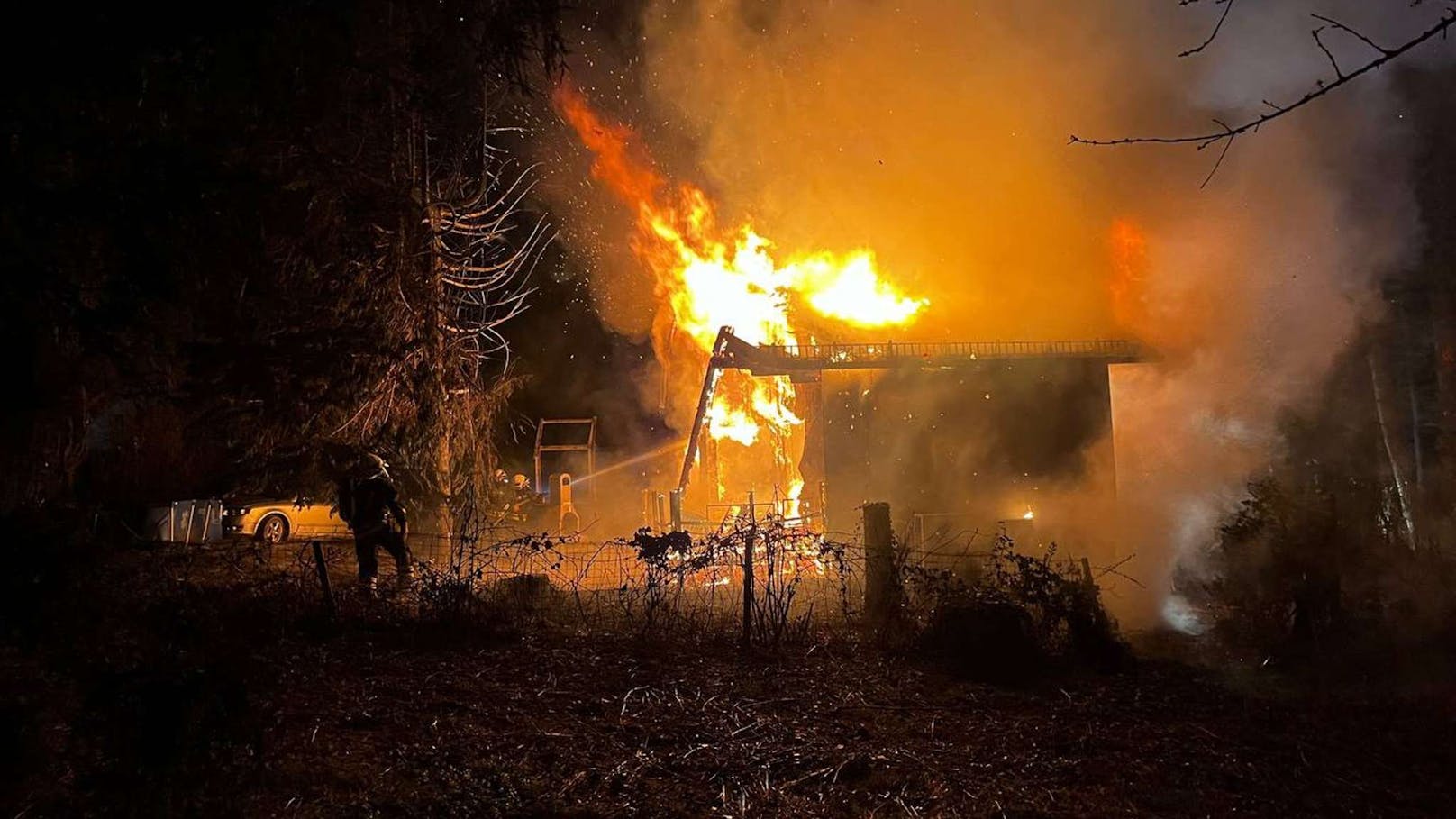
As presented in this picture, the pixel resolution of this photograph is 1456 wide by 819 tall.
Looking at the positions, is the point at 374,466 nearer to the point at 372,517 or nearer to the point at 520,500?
the point at 372,517

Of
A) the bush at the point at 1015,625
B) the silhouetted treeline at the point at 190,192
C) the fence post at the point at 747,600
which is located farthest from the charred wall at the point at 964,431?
the silhouetted treeline at the point at 190,192

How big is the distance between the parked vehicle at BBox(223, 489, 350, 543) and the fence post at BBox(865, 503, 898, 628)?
13.6 m

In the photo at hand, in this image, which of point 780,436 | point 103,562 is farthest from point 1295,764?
point 780,436

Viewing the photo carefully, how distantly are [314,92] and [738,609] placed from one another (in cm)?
602

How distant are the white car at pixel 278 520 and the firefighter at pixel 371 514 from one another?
8732mm

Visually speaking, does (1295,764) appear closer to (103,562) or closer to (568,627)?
(568,627)

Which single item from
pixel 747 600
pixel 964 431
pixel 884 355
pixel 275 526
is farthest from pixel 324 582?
pixel 964 431

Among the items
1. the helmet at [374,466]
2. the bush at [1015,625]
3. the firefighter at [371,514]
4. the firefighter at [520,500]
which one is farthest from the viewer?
the firefighter at [520,500]

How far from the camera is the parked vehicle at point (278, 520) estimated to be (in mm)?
18422

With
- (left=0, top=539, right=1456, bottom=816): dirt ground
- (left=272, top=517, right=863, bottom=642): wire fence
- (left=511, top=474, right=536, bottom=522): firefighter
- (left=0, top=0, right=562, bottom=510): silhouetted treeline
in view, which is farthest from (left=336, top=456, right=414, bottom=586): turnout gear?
(left=511, top=474, right=536, bottom=522): firefighter

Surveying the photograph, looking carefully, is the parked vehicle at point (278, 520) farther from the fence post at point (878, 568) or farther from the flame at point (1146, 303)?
the flame at point (1146, 303)

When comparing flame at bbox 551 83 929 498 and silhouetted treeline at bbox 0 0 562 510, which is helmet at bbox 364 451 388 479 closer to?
silhouetted treeline at bbox 0 0 562 510

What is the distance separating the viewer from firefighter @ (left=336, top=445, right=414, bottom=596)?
9.84 metres

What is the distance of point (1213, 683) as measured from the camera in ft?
22.2
